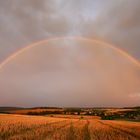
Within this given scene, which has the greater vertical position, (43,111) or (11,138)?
(43,111)

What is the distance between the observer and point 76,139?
792 inches


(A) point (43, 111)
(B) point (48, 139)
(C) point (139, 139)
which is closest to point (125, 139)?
(C) point (139, 139)

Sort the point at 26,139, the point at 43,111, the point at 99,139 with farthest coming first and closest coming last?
the point at 43,111 → the point at 99,139 → the point at 26,139

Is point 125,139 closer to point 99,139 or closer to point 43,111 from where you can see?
point 99,139

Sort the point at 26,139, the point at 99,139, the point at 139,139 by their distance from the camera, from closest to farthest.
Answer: the point at 26,139
the point at 99,139
the point at 139,139

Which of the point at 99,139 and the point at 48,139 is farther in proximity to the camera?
the point at 99,139

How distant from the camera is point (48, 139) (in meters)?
19.4

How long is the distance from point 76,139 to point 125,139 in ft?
15.3

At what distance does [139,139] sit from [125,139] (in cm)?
102

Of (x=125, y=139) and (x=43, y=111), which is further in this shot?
(x=43, y=111)

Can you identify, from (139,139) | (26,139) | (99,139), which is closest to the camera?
(26,139)

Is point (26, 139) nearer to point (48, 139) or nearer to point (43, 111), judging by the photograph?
point (48, 139)

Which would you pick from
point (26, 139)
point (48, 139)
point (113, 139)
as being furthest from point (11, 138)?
point (113, 139)

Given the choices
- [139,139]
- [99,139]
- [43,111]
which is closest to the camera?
[99,139]
